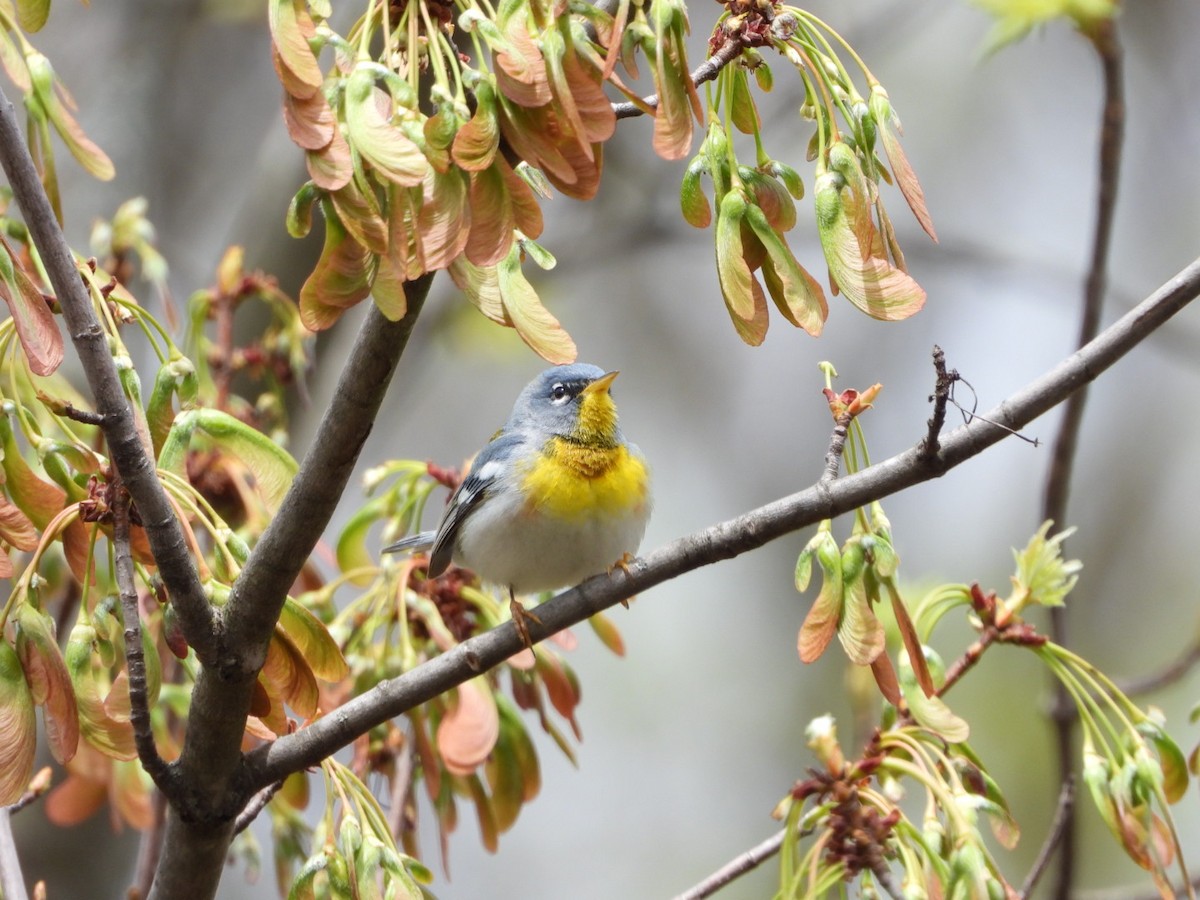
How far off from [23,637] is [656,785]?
10.4m

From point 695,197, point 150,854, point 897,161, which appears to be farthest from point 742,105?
point 150,854

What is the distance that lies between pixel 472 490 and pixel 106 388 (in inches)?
74.0

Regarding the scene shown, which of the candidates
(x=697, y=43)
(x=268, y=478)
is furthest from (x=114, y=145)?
(x=268, y=478)

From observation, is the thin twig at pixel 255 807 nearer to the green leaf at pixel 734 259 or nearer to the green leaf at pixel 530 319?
the green leaf at pixel 530 319

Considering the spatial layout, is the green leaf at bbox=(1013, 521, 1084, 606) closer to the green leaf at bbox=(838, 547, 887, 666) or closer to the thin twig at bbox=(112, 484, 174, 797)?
the green leaf at bbox=(838, 547, 887, 666)

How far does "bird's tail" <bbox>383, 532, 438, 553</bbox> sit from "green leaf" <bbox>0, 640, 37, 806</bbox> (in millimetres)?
1525

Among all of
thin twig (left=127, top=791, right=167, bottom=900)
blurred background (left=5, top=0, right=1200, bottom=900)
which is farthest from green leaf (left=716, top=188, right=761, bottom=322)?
blurred background (left=5, top=0, right=1200, bottom=900)

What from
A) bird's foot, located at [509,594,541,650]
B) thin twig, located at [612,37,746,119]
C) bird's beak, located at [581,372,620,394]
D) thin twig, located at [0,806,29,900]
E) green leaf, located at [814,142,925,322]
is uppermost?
thin twig, located at [612,37,746,119]

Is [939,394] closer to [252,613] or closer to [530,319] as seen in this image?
[530,319]

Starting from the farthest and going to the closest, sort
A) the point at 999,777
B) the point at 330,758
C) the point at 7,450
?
the point at 999,777 → the point at 330,758 → the point at 7,450

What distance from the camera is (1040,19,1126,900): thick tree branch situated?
11.7ft

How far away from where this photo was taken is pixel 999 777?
320 inches

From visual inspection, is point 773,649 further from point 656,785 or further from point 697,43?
point 697,43

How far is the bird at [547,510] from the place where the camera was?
3.67 metres
